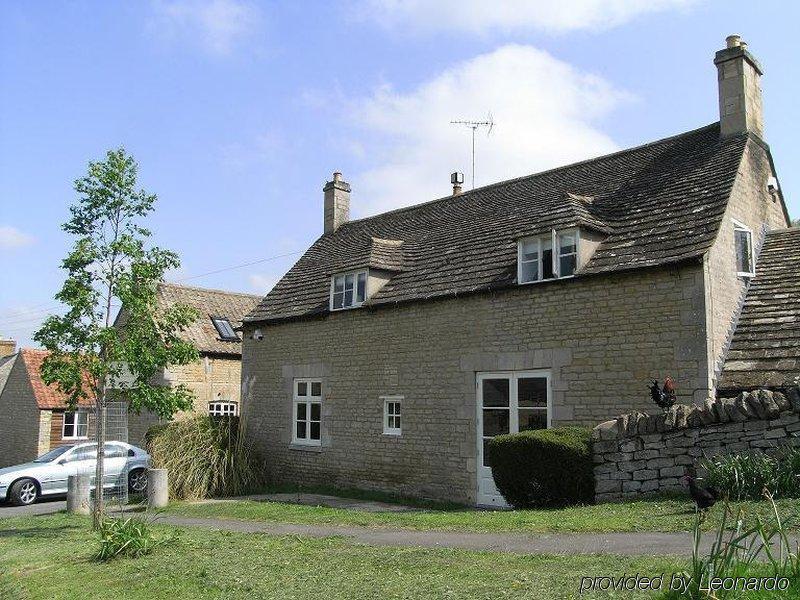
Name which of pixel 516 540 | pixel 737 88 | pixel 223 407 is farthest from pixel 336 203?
pixel 516 540

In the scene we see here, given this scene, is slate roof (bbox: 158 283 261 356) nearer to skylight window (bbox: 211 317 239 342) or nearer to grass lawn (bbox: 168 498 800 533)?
skylight window (bbox: 211 317 239 342)

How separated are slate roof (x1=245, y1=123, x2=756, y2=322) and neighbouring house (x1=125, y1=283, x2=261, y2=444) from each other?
6091 mm

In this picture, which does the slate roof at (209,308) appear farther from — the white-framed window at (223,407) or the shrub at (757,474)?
the shrub at (757,474)

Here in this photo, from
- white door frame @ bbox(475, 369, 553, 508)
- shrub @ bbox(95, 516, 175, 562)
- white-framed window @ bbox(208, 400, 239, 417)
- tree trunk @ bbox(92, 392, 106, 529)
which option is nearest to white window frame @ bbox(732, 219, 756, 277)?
white door frame @ bbox(475, 369, 553, 508)

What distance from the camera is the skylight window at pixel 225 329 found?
2895 cm

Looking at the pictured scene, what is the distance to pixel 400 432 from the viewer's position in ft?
56.5

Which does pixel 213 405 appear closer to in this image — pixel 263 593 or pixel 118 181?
pixel 118 181

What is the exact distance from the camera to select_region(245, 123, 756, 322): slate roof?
14000 millimetres

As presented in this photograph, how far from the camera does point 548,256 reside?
14977mm

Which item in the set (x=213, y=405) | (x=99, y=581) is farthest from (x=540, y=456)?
(x=213, y=405)

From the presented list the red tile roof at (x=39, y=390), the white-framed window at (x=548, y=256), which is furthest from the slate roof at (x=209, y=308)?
the white-framed window at (x=548, y=256)

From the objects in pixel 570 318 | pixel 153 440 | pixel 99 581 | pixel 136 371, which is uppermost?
pixel 570 318

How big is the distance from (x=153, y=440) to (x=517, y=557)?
12417 mm

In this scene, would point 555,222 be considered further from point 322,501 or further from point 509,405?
point 322,501
